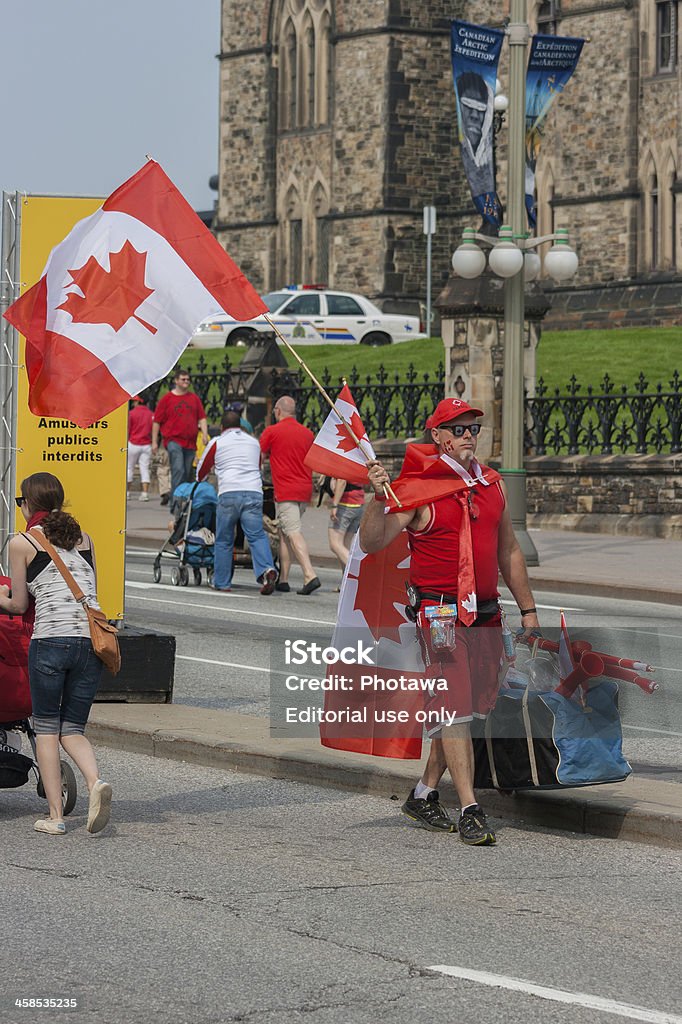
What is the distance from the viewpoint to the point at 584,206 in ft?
153

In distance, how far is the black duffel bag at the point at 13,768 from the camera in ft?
27.3

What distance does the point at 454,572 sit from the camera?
7.88 meters

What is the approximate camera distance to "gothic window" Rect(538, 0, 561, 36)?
46.8 meters

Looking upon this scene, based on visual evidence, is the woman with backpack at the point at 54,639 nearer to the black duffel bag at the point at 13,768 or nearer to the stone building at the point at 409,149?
the black duffel bag at the point at 13,768

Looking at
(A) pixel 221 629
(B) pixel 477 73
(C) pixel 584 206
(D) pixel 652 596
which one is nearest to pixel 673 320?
(C) pixel 584 206

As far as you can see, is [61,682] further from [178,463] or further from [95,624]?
[178,463]

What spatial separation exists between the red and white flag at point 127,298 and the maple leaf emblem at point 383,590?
139 centimetres

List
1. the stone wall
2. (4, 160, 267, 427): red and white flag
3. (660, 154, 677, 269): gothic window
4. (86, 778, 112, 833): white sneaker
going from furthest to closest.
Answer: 1. (660, 154, 677, 269): gothic window
2. the stone wall
3. (4, 160, 267, 427): red and white flag
4. (86, 778, 112, 833): white sneaker

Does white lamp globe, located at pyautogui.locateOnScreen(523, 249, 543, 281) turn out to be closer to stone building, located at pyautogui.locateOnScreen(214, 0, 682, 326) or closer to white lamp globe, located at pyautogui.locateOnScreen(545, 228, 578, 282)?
white lamp globe, located at pyautogui.locateOnScreen(545, 228, 578, 282)

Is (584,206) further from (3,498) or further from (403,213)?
(3,498)

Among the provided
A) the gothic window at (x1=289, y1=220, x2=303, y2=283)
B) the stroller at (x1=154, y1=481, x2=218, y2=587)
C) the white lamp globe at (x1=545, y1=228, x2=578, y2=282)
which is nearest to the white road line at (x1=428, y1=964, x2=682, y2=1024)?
the stroller at (x1=154, y1=481, x2=218, y2=587)

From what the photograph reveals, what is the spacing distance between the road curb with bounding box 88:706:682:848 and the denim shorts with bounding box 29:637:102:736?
1.51 m

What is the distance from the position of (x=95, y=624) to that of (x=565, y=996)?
3092mm

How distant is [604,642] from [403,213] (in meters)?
44.2
